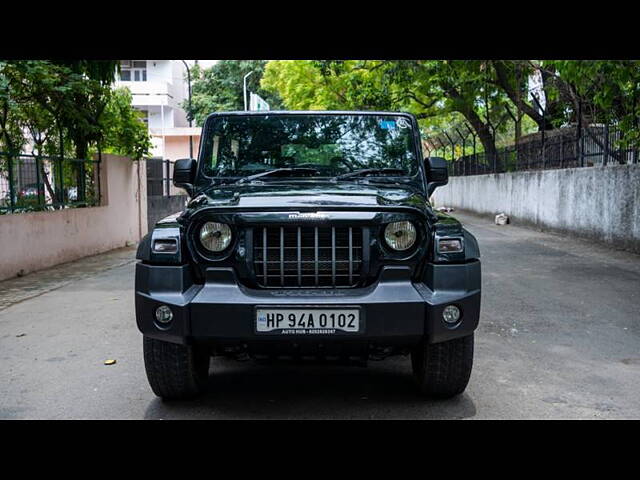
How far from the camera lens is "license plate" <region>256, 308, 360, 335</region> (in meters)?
3.80

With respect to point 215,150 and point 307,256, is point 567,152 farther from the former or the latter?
point 307,256

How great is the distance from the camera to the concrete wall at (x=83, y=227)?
35.6 ft

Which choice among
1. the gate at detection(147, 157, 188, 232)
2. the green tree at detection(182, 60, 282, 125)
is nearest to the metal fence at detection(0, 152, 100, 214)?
the gate at detection(147, 157, 188, 232)

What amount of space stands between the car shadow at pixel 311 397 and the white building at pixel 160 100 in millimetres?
46562

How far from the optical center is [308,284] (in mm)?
4039

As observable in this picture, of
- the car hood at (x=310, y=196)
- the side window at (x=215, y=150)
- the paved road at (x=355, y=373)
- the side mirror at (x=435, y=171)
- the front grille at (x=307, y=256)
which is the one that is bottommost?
the paved road at (x=355, y=373)

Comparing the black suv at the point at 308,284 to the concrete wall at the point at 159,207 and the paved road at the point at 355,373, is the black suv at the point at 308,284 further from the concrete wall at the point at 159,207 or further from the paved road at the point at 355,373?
the concrete wall at the point at 159,207

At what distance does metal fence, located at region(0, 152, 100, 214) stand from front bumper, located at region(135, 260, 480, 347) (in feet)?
25.6

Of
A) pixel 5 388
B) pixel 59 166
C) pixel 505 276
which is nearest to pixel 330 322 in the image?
pixel 5 388

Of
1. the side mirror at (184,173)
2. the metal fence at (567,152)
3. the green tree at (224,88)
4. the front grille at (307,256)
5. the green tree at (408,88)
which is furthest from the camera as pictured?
the green tree at (224,88)

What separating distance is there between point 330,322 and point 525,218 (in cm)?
1671

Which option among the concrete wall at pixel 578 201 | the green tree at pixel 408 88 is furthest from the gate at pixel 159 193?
the concrete wall at pixel 578 201

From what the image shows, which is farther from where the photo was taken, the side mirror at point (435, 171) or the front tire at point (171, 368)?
the side mirror at point (435, 171)
